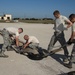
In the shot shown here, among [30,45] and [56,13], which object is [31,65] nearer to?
[56,13]

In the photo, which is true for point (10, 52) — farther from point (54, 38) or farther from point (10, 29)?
point (54, 38)

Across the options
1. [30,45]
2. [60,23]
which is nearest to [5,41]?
[30,45]

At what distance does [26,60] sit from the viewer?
403 inches

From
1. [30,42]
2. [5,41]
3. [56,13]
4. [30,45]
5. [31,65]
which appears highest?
[56,13]

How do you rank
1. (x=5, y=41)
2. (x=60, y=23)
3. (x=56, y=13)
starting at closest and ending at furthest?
(x=56, y=13)
(x=60, y=23)
(x=5, y=41)

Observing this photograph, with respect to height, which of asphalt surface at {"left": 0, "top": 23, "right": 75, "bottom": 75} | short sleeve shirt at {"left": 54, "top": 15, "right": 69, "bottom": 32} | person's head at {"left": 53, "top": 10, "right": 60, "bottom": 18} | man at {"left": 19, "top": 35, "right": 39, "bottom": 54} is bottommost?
asphalt surface at {"left": 0, "top": 23, "right": 75, "bottom": 75}

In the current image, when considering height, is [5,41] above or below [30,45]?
above

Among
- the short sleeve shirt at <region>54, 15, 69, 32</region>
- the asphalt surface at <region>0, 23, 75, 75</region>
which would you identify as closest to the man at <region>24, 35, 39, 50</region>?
the asphalt surface at <region>0, 23, 75, 75</region>

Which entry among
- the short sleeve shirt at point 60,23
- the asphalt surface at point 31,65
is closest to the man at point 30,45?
the asphalt surface at point 31,65

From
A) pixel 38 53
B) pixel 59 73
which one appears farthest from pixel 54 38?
pixel 59 73

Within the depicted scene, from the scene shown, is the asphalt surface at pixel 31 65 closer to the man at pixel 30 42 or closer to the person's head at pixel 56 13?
the man at pixel 30 42

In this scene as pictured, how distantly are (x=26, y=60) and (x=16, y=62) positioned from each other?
567 millimetres

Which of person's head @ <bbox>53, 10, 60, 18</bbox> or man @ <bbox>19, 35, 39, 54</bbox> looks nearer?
person's head @ <bbox>53, 10, 60, 18</bbox>

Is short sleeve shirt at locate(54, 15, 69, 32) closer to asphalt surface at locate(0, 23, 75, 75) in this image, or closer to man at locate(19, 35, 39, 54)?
asphalt surface at locate(0, 23, 75, 75)
